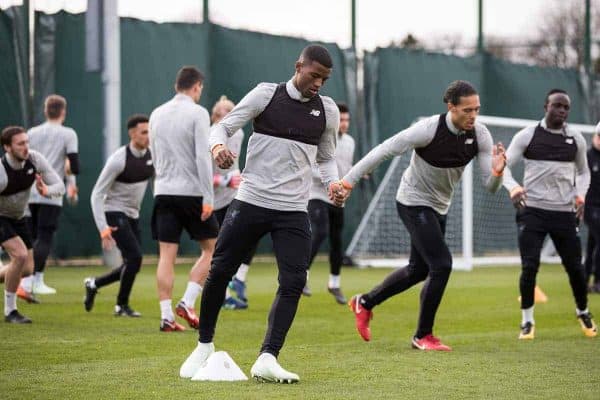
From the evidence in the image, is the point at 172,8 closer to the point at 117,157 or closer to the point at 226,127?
the point at 117,157

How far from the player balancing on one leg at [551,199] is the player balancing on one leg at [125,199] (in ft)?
11.3

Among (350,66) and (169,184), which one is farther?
(350,66)

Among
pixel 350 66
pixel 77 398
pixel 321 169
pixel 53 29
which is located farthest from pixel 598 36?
pixel 77 398

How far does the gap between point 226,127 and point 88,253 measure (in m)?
11.4

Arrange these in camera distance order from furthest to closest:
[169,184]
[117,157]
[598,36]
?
1. [598,36]
2. [117,157]
3. [169,184]

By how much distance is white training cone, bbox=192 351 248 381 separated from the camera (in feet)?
22.4

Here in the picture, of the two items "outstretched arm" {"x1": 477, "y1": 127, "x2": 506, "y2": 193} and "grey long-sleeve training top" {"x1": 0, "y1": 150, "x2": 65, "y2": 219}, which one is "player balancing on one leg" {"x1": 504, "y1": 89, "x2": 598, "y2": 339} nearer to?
"outstretched arm" {"x1": 477, "y1": 127, "x2": 506, "y2": 193}

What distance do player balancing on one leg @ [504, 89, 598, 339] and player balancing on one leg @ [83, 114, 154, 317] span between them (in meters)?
3.45

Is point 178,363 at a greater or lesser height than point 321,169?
lesser

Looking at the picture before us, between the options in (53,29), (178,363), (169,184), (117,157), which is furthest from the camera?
(53,29)

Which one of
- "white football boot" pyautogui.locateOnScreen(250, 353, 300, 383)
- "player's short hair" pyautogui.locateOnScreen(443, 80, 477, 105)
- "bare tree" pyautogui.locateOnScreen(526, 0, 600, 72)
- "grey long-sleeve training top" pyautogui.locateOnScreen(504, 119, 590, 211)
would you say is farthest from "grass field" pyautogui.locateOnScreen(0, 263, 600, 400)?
"bare tree" pyautogui.locateOnScreen(526, 0, 600, 72)

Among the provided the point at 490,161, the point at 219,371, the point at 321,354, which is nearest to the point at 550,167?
the point at 490,161

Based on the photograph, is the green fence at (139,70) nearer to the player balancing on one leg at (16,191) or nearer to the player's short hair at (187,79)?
the player balancing on one leg at (16,191)

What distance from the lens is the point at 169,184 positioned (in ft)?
32.1
